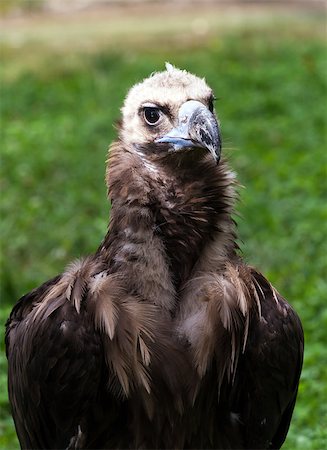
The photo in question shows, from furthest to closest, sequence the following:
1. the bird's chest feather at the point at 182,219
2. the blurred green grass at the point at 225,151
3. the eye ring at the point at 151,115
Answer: the blurred green grass at the point at 225,151
the eye ring at the point at 151,115
the bird's chest feather at the point at 182,219

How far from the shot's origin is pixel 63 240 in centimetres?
748

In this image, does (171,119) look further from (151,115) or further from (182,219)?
(182,219)

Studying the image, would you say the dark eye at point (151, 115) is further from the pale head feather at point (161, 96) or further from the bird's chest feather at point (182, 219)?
the bird's chest feather at point (182, 219)

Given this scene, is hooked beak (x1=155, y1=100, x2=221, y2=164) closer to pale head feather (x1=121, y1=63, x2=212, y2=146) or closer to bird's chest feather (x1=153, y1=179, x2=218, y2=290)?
pale head feather (x1=121, y1=63, x2=212, y2=146)

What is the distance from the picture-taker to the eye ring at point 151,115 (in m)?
3.94

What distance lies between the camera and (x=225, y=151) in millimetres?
4156

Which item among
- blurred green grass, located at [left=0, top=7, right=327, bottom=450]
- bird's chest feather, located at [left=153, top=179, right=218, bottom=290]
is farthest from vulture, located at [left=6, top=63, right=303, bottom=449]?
blurred green grass, located at [left=0, top=7, right=327, bottom=450]

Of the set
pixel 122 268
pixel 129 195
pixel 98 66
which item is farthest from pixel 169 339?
pixel 98 66

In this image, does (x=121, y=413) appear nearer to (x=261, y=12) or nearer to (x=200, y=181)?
(x=200, y=181)

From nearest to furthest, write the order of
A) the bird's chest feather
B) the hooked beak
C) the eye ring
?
the hooked beak
the bird's chest feather
the eye ring

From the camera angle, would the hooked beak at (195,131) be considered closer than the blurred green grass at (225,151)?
Yes

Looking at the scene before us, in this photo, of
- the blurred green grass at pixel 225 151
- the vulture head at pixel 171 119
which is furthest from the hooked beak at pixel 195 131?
the blurred green grass at pixel 225 151

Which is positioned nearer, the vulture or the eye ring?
the vulture

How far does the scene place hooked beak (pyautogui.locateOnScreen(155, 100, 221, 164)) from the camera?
372cm
